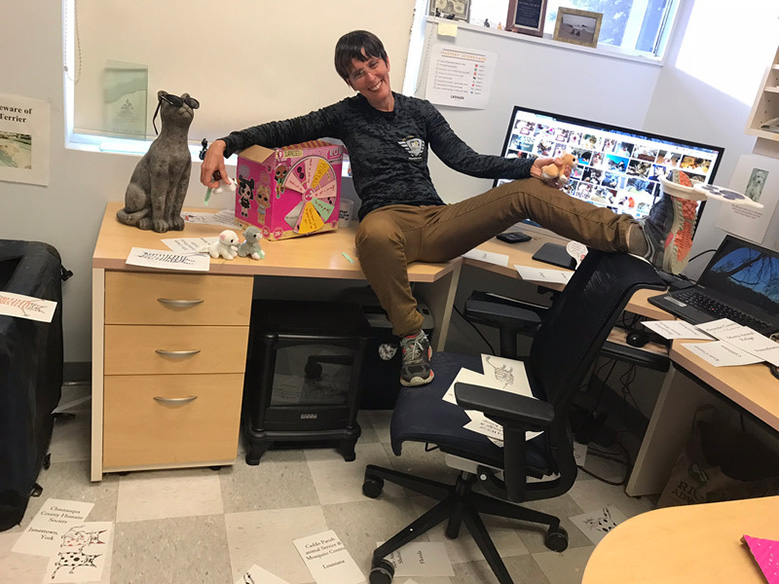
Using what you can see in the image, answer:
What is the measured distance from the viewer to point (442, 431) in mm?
1534

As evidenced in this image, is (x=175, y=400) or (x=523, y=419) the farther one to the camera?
(x=175, y=400)

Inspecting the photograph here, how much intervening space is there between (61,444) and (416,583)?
1.23 metres

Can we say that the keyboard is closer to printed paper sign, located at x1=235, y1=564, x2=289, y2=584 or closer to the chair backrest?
the chair backrest

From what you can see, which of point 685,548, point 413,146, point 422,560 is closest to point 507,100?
point 413,146

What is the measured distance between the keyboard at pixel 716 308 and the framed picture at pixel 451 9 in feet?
4.31

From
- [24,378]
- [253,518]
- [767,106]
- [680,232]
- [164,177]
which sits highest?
[767,106]

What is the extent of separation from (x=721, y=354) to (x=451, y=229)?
859 millimetres

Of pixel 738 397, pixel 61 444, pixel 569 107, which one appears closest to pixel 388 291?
pixel 738 397

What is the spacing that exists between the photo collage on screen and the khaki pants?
60 cm

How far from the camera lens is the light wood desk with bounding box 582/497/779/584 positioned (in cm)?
85

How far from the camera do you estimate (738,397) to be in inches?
59.7

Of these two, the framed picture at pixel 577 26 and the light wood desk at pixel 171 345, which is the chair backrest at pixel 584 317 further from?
the framed picture at pixel 577 26

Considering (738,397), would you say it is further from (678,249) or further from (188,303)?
(188,303)

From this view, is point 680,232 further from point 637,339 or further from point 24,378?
point 24,378
